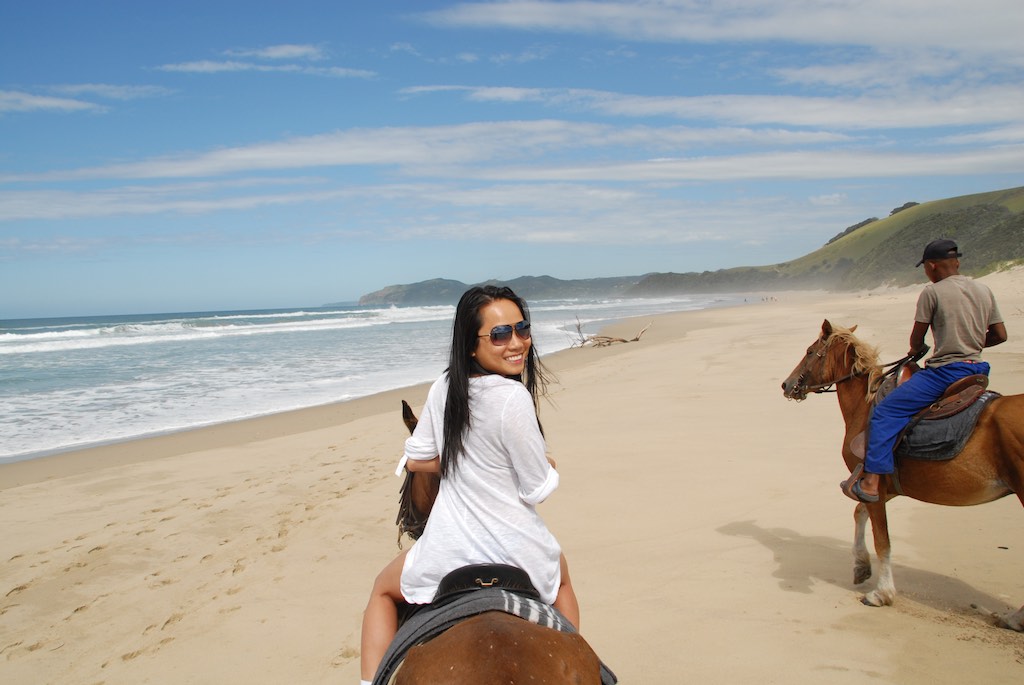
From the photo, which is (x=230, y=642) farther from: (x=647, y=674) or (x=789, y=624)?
(x=789, y=624)

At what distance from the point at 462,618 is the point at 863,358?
13.5 feet

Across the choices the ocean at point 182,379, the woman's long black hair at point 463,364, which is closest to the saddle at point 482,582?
the woman's long black hair at point 463,364

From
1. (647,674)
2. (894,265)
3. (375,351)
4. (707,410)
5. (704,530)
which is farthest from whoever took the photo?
(894,265)

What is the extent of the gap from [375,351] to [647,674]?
82.3ft

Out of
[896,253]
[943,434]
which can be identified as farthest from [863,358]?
[896,253]

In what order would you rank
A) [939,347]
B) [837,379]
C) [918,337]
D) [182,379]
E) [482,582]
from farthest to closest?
[182,379], [837,379], [918,337], [939,347], [482,582]

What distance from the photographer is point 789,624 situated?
15.2 ft

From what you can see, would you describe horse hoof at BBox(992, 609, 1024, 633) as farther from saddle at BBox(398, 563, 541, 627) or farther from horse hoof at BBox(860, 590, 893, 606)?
saddle at BBox(398, 563, 541, 627)

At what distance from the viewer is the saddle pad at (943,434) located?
4.50m

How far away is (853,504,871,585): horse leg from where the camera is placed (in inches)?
204

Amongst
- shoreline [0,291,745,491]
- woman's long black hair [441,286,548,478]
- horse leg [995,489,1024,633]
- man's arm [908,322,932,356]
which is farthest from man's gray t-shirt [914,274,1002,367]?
shoreline [0,291,745,491]

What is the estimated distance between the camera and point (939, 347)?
4.77 metres

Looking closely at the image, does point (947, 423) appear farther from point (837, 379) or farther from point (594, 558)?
point (594, 558)


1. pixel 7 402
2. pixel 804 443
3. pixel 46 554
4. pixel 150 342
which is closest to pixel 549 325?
pixel 150 342
